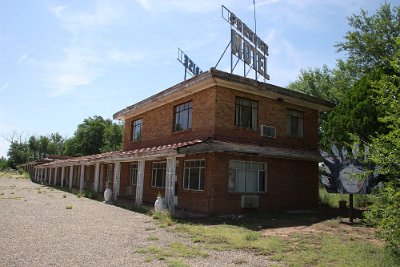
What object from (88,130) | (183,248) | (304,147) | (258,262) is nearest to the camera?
(258,262)

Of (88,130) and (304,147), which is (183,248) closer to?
(304,147)

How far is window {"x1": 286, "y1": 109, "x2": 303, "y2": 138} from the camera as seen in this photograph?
1909 cm

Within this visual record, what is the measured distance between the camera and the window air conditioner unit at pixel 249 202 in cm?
1613

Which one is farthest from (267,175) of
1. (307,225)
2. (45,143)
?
(45,143)

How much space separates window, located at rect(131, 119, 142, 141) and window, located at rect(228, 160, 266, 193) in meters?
8.92

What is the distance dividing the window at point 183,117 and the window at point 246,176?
3180mm

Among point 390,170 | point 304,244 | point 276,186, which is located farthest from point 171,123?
point 390,170

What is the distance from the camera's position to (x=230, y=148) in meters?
15.2

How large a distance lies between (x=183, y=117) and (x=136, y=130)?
21.9 feet

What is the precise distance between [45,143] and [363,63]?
299 ft

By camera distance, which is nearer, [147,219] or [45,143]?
[147,219]

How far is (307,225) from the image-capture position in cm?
1311

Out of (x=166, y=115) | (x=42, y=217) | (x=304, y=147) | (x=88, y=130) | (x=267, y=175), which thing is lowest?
(x=42, y=217)

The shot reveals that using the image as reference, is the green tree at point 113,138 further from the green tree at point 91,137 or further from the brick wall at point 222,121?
the brick wall at point 222,121
